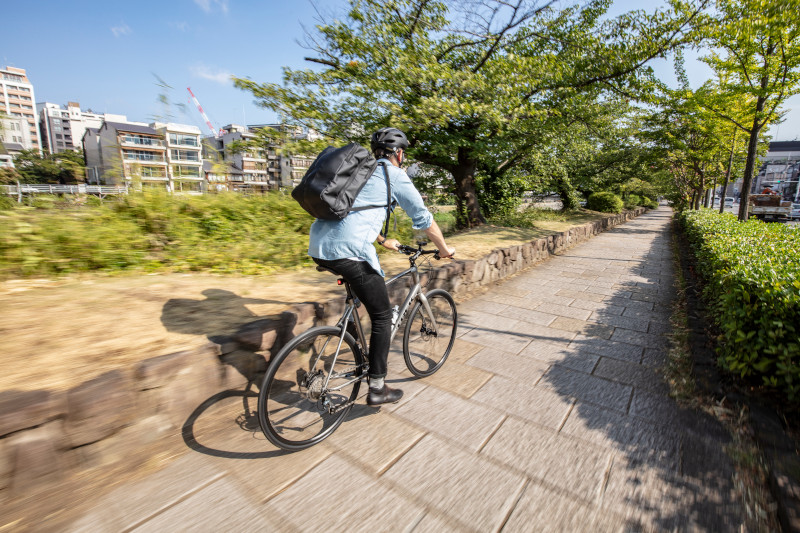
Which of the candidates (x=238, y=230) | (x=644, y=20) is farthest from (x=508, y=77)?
(x=238, y=230)

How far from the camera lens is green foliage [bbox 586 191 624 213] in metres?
23.2

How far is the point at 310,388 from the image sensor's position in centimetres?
244

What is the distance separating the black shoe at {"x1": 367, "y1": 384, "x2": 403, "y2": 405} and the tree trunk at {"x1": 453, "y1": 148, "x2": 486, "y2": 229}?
10.5m

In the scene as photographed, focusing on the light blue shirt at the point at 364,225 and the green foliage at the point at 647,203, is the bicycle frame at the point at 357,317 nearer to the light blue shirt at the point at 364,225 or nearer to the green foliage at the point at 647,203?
the light blue shirt at the point at 364,225

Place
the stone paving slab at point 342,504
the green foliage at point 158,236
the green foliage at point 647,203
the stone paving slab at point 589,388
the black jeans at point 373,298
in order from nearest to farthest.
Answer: the stone paving slab at point 342,504
the black jeans at point 373,298
the stone paving slab at point 589,388
the green foliage at point 158,236
the green foliage at point 647,203

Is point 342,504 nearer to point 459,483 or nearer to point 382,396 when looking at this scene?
point 459,483

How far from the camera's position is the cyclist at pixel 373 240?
2.33m

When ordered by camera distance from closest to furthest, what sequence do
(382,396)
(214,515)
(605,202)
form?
1. (214,515)
2. (382,396)
3. (605,202)

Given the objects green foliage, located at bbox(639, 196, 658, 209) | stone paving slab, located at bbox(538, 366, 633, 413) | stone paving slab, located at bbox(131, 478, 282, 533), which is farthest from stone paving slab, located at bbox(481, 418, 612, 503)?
green foliage, located at bbox(639, 196, 658, 209)

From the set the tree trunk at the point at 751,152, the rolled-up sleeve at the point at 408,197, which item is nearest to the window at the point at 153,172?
the rolled-up sleeve at the point at 408,197

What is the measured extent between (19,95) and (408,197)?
147 meters

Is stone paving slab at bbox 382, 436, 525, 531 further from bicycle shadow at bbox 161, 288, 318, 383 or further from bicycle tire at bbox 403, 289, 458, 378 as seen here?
bicycle shadow at bbox 161, 288, 318, 383

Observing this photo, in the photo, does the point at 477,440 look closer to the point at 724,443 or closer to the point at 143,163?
the point at 724,443

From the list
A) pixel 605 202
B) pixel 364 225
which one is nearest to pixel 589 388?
pixel 364 225
